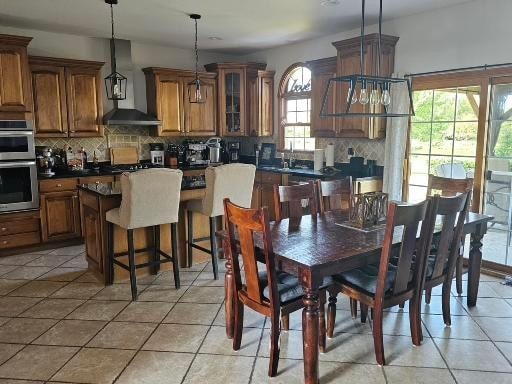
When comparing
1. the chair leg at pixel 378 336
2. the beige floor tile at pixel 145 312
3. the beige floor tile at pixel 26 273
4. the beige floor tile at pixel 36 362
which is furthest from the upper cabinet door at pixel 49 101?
the chair leg at pixel 378 336

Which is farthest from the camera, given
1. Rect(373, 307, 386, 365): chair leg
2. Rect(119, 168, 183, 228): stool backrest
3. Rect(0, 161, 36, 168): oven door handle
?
Rect(0, 161, 36, 168): oven door handle

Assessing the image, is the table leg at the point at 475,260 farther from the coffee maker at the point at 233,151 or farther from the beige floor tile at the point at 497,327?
the coffee maker at the point at 233,151

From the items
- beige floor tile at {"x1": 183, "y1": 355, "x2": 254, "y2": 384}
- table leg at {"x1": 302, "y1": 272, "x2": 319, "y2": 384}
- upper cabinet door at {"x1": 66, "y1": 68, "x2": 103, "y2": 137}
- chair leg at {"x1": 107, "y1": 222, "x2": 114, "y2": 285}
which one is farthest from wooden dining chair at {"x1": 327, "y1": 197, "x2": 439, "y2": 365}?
upper cabinet door at {"x1": 66, "y1": 68, "x2": 103, "y2": 137}

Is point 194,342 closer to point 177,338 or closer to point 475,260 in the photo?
point 177,338

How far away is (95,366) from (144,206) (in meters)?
1.32

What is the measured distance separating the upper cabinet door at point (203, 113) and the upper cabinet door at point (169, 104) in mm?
95

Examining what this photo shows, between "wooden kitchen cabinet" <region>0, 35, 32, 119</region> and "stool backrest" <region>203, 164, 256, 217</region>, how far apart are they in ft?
8.19

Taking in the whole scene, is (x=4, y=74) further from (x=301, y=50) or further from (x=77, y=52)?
(x=301, y=50)

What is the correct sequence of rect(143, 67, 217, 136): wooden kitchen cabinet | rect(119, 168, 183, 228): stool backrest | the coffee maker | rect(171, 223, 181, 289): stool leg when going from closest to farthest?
rect(119, 168, 183, 228): stool backrest
rect(171, 223, 181, 289): stool leg
rect(143, 67, 217, 136): wooden kitchen cabinet
the coffee maker

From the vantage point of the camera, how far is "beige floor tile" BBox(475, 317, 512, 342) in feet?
9.23

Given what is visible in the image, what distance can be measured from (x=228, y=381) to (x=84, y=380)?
32.1 inches

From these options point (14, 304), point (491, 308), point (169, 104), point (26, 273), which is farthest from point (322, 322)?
point (169, 104)

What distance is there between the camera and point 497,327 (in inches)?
116

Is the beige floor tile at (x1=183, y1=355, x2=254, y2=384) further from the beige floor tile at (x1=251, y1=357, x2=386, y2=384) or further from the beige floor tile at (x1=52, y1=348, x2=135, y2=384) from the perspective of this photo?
the beige floor tile at (x1=52, y1=348, x2=135, y2=384)
